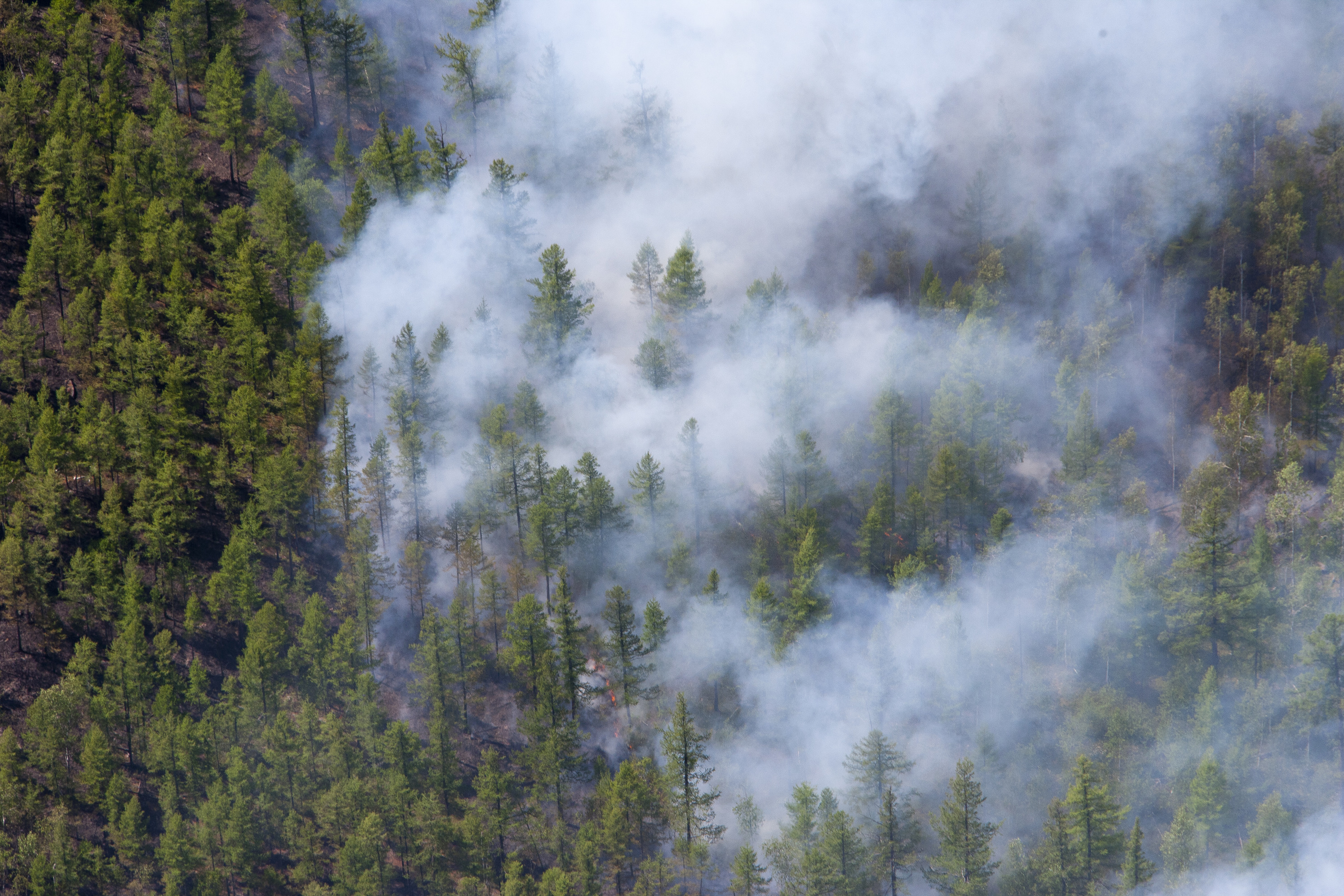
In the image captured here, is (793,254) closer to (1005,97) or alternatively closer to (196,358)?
(1005,97)

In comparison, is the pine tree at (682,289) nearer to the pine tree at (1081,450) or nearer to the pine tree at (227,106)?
the pine tree at (1081,450)

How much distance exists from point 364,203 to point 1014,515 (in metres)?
59.7

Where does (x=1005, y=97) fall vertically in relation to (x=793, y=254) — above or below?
above

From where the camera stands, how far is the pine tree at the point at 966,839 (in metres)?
90.3

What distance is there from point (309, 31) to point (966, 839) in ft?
309

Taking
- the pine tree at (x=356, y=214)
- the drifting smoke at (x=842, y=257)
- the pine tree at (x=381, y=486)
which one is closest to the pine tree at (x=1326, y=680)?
the drifting smoke at (x=842, y=257)

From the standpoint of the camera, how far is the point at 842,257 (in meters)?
135

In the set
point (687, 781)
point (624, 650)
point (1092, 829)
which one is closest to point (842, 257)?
point (624, 650)

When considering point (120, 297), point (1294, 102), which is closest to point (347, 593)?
point (120, 297)

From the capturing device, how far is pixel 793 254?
134 meters

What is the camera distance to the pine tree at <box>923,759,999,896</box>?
9031 cm

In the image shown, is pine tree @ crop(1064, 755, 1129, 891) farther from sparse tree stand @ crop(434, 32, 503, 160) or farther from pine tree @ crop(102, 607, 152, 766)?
sparse tree stand @ crop(434, 32, 503, 160)

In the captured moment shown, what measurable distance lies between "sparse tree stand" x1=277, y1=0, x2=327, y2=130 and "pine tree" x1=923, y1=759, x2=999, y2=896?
84.1 metres

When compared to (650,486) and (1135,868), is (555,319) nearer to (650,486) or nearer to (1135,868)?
(650,486)
